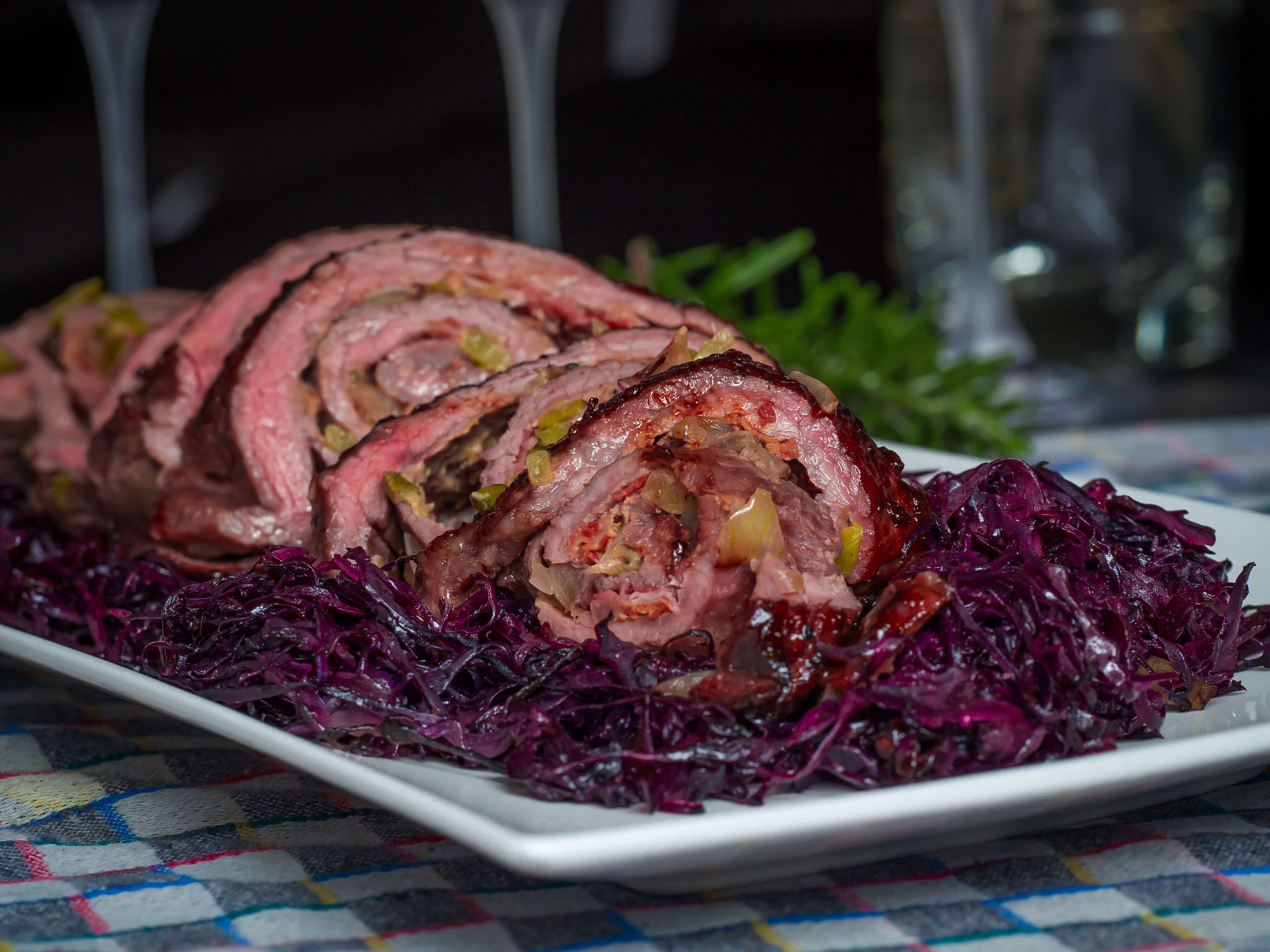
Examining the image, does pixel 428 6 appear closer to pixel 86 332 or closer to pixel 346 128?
pixel 346 128

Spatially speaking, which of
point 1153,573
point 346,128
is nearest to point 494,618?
point 1153,573

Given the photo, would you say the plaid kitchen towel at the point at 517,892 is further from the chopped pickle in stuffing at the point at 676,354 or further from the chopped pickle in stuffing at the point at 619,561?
the chopped pickle in stuffing at the point at 676,354

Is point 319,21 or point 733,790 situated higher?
point 319,21

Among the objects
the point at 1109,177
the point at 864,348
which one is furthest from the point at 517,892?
the point at 1109,177

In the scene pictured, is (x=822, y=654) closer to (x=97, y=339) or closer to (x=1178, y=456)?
(x=97, y=339)

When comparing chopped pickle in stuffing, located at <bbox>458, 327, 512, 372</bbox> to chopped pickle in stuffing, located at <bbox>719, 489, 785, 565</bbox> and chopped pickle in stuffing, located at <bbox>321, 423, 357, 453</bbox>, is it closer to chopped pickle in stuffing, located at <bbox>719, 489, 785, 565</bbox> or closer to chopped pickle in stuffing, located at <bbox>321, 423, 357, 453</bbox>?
Result: chopped pickle in stuffing, located at <bbox>321, 423, 357, 453</bbox>

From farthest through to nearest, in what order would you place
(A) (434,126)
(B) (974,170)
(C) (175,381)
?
1. (A) (434,126)
2. (B) (974,170)
3. (C) (175,381)
